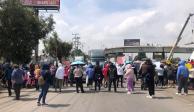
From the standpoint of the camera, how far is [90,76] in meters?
Result: 29.7

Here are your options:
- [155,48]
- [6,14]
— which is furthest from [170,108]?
[155,48]

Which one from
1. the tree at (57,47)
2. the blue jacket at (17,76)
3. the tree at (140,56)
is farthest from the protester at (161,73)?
the tree at (140,56)

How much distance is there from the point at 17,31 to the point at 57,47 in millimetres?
59278

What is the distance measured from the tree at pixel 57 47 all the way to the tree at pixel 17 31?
52.9 m

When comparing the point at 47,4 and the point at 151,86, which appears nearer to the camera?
the point at 151,86

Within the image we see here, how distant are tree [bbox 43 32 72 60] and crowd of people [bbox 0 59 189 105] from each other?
5559 centimetres

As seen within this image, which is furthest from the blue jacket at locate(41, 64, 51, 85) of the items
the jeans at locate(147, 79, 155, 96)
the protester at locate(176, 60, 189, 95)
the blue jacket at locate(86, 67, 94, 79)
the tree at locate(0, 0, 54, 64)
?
the tree at locate(0, 0, 54, 64)

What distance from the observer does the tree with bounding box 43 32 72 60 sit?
93.1m

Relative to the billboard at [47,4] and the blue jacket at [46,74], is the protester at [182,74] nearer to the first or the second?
the blue jacket at [46,74]

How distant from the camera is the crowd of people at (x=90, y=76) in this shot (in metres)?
22.6

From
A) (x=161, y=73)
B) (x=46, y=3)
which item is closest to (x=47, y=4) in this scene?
(x=46, y=3)

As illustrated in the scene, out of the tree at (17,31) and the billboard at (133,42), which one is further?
the billboard at (133,42)

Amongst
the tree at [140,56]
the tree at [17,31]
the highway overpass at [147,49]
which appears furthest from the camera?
the highway overpass at [147,49]

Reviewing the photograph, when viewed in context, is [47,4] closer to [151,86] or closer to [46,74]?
[151,86]
